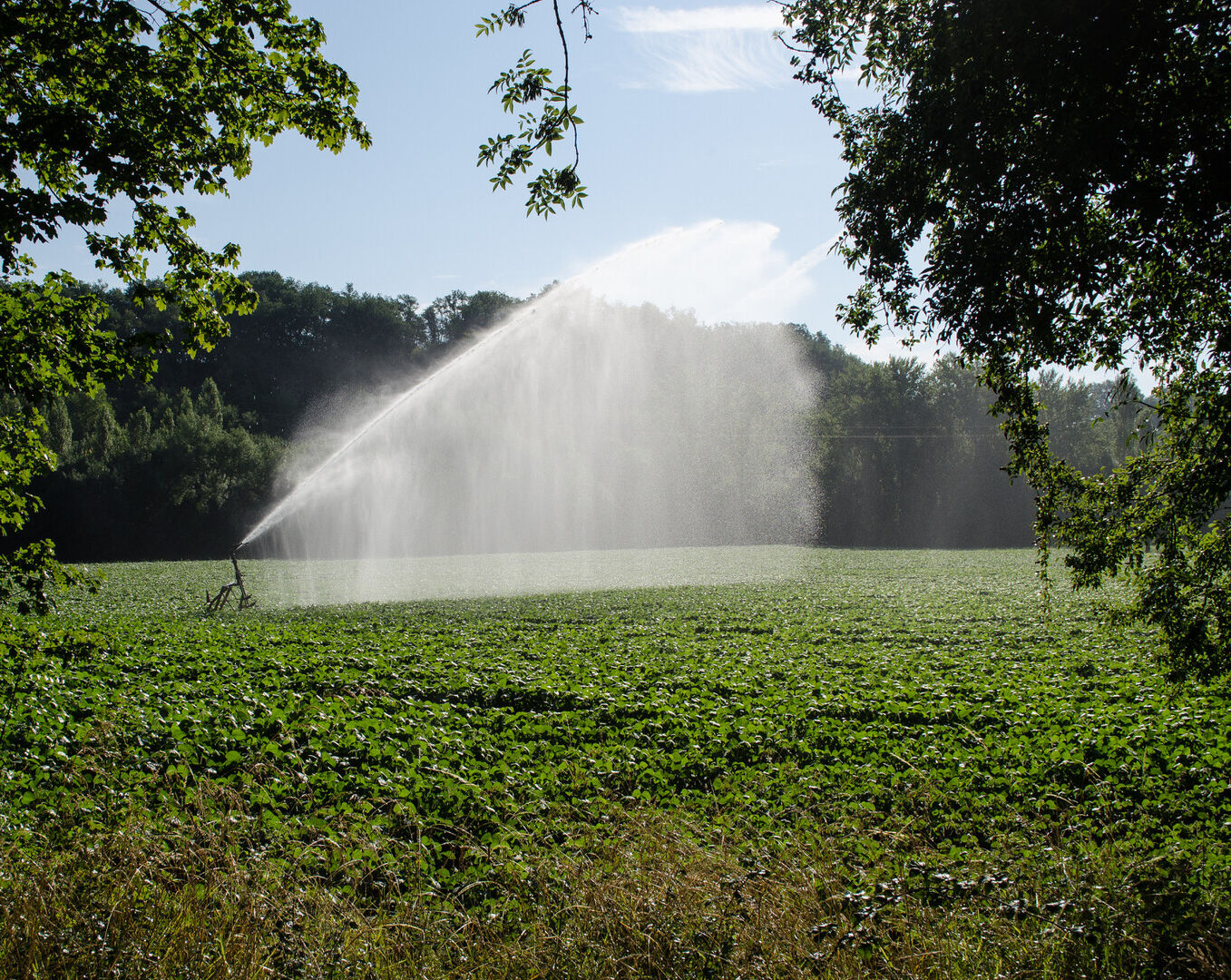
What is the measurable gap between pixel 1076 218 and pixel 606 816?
219 inches

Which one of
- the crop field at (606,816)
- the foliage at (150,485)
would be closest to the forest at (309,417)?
the foliage at (150,485)

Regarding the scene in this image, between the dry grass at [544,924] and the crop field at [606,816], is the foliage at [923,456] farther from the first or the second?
the dry grass at [544,924]

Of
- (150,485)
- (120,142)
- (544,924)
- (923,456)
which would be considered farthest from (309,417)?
(544,924)

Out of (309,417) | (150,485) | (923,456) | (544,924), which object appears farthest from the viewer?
(309,417)

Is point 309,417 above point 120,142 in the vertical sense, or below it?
above

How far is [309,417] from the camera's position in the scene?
288ft

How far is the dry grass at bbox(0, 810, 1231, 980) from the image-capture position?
412 centimetres

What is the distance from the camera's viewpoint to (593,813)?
6426 millimetres

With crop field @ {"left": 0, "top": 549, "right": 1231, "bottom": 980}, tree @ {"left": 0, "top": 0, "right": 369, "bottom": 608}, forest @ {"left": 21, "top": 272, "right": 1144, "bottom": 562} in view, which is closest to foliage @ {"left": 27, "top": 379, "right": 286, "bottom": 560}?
forest @ {"left": 21, "top": 272, "right": 1144, "bottom": 562}

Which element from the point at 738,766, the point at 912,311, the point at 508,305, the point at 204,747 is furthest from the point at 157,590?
the point at 508,305

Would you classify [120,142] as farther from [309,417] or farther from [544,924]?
[309,417]

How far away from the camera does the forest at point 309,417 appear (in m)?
57.4

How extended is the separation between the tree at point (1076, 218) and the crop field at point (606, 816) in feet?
7.27

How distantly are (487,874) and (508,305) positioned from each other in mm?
79085
